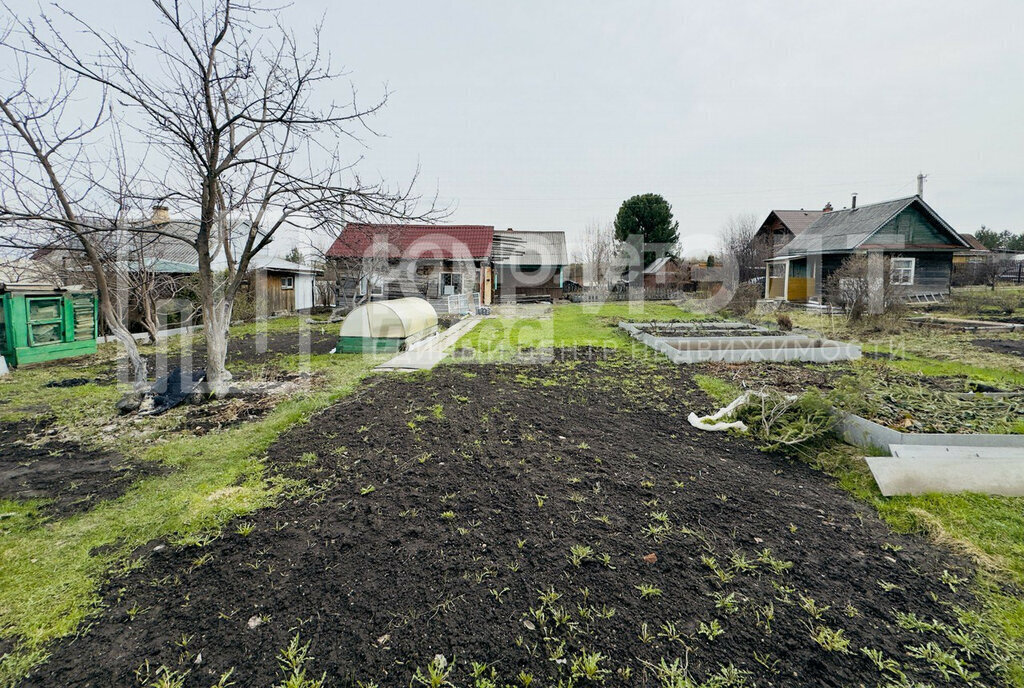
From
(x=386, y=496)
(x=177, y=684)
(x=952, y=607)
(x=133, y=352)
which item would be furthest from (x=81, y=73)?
(x=952, y=607)

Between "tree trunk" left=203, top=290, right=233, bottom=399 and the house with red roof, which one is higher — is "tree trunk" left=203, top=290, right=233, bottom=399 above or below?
below

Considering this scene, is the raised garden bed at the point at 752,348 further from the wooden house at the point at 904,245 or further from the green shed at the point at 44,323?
the green shed at the point at 44,323

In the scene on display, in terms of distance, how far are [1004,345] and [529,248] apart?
24767mm

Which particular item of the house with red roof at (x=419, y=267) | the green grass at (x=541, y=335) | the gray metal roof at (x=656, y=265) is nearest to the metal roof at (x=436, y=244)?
the house with red roof at (x=419, y=267)

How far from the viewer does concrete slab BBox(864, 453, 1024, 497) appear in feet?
12.3

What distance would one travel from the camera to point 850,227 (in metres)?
21.3

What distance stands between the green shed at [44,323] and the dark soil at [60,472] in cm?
532

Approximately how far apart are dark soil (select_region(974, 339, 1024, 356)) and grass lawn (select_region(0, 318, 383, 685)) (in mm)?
13441

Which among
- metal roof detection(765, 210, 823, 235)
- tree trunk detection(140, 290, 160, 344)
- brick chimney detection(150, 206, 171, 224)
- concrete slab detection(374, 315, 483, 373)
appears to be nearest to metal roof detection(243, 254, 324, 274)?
tree trunk detection(140, 290, 160, 344)

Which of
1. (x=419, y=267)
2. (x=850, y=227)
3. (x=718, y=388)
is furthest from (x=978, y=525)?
(x=850, y=227)

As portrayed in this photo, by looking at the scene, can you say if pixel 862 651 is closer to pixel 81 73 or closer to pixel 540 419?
pixel 540 419

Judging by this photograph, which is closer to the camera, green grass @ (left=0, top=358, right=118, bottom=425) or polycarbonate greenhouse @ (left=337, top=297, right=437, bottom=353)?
green grass @ (left=0, top=358, right=118, bottom=425)

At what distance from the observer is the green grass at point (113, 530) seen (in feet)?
8.05

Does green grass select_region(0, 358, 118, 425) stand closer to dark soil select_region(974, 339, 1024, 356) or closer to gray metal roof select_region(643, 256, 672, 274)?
dark soil select_region(974, 339, 1024, 356)
